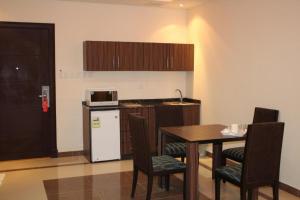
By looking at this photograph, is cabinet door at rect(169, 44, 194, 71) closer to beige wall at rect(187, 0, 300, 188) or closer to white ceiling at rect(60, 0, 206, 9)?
beige wall at rect(187, 0, 300, 188)

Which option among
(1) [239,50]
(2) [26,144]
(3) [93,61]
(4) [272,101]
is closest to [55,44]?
(3) [93,61]

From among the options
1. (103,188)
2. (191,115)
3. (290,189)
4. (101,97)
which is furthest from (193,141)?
(191,115)

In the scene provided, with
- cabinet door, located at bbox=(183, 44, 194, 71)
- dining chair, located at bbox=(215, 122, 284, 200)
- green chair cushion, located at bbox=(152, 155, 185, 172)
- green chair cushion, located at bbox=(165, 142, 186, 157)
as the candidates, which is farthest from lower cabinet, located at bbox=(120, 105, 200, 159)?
dining chair, located at bbox=(215, 122, 284, 200)

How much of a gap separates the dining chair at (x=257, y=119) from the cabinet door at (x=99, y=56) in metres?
2.44

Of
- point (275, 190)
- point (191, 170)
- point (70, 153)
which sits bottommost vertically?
point (70, 153)

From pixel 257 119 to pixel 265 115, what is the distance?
13cm

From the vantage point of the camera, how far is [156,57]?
239 inches

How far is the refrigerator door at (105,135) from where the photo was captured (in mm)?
5438

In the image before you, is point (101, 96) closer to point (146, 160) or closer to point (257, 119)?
point (146, 160)

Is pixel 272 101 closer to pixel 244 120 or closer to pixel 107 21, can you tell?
pixel 244 120

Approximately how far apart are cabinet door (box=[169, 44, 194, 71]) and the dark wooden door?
2055mm

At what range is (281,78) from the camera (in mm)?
4289

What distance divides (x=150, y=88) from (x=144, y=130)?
287 cm

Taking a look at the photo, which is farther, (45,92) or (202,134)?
(45,92)
